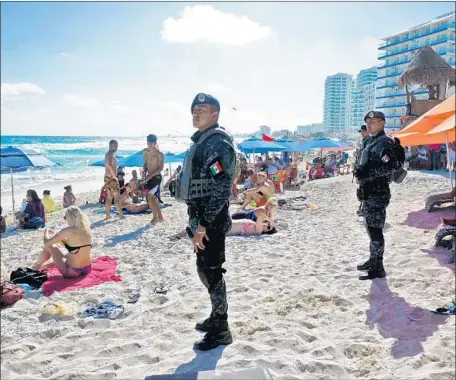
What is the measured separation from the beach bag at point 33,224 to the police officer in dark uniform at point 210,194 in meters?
7.17

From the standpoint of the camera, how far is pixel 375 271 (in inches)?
168

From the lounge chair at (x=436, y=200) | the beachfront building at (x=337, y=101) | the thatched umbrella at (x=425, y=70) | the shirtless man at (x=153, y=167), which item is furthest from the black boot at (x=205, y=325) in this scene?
the beachfront building at (x=337, y=101)

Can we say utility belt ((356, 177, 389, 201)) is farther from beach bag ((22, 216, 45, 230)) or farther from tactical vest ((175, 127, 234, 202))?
beach bag ((22, 216, 45, 230))

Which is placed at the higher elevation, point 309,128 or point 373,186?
point 309,128

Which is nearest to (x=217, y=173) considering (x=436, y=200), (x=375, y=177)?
(x=375, y=177)

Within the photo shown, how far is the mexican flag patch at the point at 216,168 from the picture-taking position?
2648 millimetres

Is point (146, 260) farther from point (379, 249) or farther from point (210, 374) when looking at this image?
point (210, 374)

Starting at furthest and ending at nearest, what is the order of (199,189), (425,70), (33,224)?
(425,70)
(33,224)
(199,189)

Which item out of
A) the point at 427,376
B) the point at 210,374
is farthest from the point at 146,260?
the point at 427,376

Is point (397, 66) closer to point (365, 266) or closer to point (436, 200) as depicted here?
point (436, 200)

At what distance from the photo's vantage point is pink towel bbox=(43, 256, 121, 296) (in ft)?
14.2

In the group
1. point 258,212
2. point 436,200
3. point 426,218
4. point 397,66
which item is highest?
point 397,66

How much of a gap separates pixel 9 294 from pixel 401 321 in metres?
3.72

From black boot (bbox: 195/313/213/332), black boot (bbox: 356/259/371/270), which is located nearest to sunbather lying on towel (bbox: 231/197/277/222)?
black boot (bbox: 356/259/371/270)
